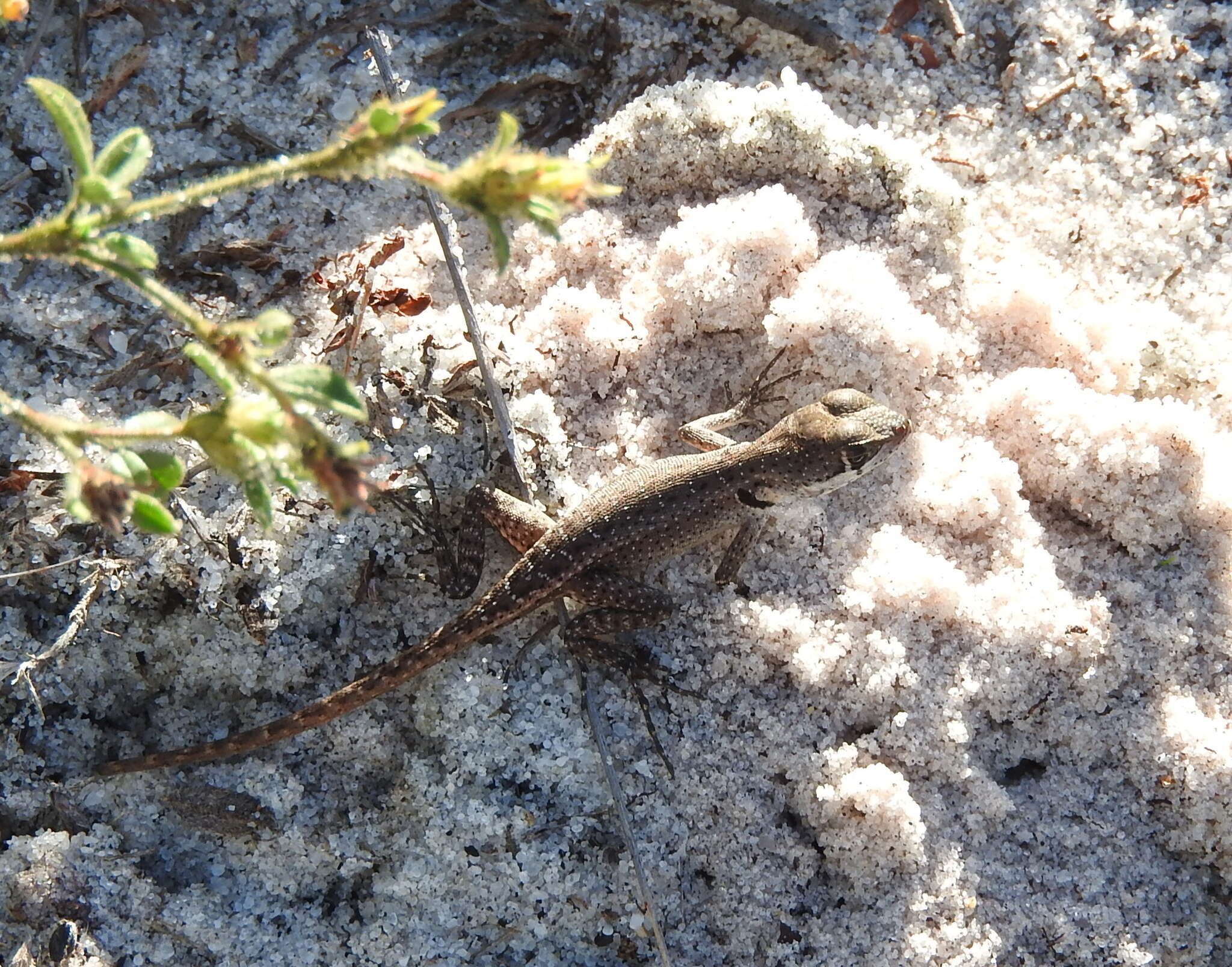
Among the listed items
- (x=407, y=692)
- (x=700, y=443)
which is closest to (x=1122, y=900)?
(x=700, y=443)

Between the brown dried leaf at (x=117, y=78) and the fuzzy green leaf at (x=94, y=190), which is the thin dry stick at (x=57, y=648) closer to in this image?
the fuzzy green leaf at (x=94, y=190)

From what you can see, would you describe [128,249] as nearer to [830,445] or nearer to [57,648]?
[57,648]

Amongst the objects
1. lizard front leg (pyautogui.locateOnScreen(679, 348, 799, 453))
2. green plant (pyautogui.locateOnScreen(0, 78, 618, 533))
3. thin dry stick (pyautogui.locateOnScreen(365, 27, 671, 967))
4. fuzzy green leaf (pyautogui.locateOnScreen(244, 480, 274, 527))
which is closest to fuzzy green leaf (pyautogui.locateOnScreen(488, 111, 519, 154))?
green plant (pyautogui.locateOnScreen(0, 78, 618, 533))

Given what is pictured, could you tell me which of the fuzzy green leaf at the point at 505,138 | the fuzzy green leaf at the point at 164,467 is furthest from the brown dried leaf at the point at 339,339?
the fuzzy green leaf at the point at 505,138

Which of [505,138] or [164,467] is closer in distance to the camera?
[505,138]

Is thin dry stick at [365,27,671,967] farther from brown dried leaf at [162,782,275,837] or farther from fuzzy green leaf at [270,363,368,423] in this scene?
fuzzy green leaf at [270,363,368,423]

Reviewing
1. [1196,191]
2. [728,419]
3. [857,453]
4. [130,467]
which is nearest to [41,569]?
[130,467]
